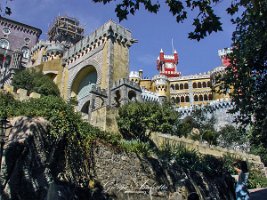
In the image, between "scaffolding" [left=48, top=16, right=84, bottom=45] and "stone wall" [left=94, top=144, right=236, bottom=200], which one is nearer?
"stone wall" [left=94, top=144, right=236, bottom=200]

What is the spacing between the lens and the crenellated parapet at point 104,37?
38031mm

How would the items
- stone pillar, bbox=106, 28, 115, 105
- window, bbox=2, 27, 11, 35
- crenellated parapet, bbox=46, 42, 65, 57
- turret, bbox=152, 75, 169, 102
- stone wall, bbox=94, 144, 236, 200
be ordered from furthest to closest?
turret, bbox=152, 75, 169, 102, window, bbox=2, 27, 11, 35, crenellated parapet, bbox=46, 42, 65, 57, stone pillar, bbox=106, 28, 115, 105, stone wall, bbox=94, 144, 236, 200

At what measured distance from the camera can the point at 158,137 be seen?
25.1 meters

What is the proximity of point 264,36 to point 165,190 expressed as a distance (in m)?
6.48

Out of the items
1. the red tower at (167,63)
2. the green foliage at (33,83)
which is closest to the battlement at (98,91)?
the green foliage at (33,83)

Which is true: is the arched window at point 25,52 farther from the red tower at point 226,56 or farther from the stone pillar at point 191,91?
the red tower at point 226,56

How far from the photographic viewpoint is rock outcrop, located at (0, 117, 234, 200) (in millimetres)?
9531

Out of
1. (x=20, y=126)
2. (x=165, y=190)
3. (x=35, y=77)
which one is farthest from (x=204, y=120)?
(x=20, y=126)

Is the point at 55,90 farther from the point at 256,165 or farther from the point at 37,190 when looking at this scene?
the point at 37,190

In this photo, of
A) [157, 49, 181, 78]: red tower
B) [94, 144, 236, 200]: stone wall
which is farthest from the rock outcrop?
[157, 49, 181, 78]: red tower

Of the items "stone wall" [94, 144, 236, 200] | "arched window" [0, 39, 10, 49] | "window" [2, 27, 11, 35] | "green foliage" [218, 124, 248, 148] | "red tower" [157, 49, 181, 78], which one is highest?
"red tower" [157, 49, 181, 78]

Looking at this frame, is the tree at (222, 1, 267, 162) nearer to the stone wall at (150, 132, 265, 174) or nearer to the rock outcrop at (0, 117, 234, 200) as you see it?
the rock outcrop at (0, 117, 234, 200)

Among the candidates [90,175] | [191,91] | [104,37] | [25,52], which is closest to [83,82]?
[104,37]

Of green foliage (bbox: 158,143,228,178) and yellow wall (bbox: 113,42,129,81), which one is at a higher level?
yellow wall (bbox: 113,42,129,81)
